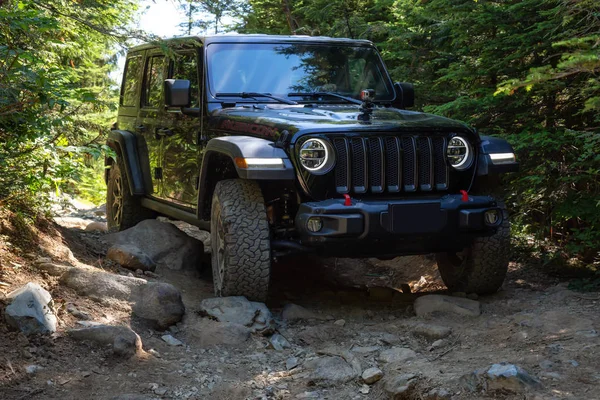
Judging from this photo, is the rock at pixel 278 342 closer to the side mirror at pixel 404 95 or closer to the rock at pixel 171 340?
the rock at pixel 171 340

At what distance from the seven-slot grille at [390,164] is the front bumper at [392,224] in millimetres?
168

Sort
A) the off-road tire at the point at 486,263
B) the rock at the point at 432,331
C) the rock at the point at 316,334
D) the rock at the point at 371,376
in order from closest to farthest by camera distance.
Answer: the rock at the point at 371,376 → the rock at the point at 432,331 → the rock at the point at 316,334 → the off-road tire at the point at 486,263

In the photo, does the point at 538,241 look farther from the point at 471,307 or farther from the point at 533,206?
the point at 471,307

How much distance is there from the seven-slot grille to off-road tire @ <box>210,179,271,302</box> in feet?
2.11

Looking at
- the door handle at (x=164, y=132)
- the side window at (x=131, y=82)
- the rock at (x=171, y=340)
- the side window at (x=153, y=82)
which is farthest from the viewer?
the side window at (x=131, y=82)

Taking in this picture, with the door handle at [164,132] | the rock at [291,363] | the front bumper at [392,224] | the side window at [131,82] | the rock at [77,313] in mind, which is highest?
the side window at [131,82]

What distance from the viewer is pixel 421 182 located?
5523 mm

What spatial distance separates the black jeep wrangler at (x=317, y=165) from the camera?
5.25 metres

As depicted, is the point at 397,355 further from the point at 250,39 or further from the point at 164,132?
the point at 164,132

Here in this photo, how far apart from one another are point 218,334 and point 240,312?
0.29m

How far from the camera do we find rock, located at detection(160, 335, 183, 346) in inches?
194

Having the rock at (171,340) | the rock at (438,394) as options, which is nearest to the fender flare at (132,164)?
the rock at (171,340)

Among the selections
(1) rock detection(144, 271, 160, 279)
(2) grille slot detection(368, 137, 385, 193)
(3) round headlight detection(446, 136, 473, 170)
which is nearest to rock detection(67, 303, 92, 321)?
(1) rock detection(144, 271, 160, 279)

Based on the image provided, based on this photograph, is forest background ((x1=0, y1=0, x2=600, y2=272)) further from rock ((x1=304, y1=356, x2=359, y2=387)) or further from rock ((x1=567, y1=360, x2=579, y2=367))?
rock ((x1=304, y1=356, x2=359, y2=387))
